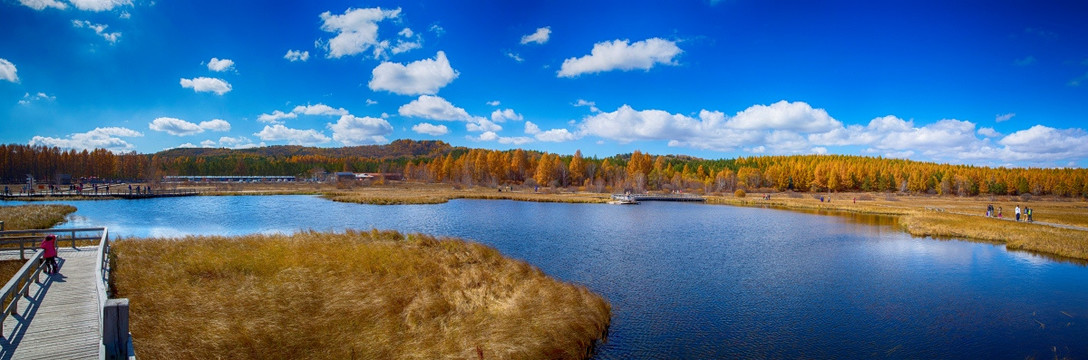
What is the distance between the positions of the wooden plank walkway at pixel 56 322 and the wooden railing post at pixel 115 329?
8.96 ft

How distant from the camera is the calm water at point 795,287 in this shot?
52.6 feet

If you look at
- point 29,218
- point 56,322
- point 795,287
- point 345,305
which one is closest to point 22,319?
point 56,322

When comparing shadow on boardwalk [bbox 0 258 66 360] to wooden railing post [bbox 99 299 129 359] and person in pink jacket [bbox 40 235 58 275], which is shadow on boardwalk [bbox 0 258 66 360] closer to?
person in pink jacket [bbox 40 235 58 275]

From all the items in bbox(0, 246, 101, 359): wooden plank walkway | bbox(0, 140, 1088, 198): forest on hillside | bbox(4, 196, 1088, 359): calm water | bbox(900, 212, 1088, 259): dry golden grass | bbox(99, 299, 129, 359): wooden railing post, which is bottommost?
bbox(4, 196, 1088, 359): calm water

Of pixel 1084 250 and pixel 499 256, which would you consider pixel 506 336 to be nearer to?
pixel 499 256

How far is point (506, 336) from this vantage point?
45.9 ft

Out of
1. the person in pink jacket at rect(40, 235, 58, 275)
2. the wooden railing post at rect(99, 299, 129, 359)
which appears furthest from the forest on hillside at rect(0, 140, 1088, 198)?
the wooden railing post at rect(99, 299, 129, 359)

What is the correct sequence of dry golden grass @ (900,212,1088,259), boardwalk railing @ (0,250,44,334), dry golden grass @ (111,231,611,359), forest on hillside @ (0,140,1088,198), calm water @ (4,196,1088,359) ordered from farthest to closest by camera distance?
forest on hillside @ (0,140,1088,198), dry golden grass @ (900,212,1088,259), calm water @ (4,196,1088,359), dry golden grass @ (111,231,611,359), boardwalk railing @ (0,250,44,334)

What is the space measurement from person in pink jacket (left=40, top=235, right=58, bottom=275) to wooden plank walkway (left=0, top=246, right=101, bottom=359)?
1.95 feet

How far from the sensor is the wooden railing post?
26.4 feet

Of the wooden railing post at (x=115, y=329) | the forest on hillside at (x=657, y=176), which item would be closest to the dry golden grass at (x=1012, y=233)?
the wooden railing post at (x=115, y=329)

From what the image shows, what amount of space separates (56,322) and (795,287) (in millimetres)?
25870

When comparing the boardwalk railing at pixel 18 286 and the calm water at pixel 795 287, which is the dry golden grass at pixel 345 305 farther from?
the calm water at pixel 795 287

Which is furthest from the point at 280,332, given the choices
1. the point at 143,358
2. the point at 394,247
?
the point at 394,247
